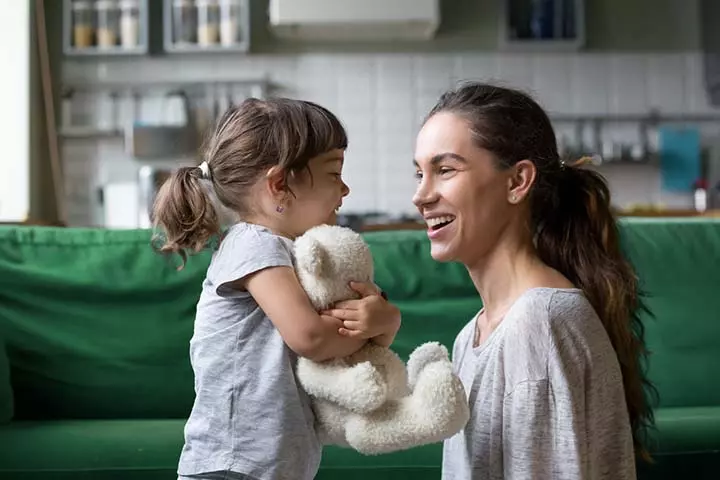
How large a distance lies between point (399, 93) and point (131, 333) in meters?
3.84

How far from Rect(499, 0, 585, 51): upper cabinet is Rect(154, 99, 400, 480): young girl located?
4670mm

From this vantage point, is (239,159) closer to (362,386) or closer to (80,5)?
(362,386)

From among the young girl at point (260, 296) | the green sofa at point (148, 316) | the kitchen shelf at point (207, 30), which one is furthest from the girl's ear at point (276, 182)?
the kitchen shelf at point (207, 30)

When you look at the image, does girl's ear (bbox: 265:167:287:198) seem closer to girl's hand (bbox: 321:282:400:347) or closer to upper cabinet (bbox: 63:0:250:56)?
girl's hand (bbox: 321:282:400:347)

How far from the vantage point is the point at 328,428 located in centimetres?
119

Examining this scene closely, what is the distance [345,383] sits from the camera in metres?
1.14

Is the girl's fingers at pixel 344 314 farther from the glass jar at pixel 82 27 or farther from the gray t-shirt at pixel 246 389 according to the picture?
the glass jar at pixel 82 27

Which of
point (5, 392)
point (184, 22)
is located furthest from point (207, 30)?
point (5, 392)

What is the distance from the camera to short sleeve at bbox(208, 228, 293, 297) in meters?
1.18

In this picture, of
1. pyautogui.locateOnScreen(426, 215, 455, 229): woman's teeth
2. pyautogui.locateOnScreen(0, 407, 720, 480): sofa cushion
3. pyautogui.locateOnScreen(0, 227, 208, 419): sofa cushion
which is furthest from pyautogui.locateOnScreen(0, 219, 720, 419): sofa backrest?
pyautogui.locateOnScreen(426, 215, 455, 229): woman's teeth

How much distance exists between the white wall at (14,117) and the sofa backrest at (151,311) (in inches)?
122

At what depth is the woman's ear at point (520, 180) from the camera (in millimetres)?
→ 1388

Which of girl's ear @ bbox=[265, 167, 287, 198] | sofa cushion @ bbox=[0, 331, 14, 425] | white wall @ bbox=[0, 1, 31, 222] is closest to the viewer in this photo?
girl's ear @ bbox=[265, 167, 287, 198]

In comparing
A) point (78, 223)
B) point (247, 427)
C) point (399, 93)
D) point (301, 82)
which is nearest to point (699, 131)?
point (399, 93)
